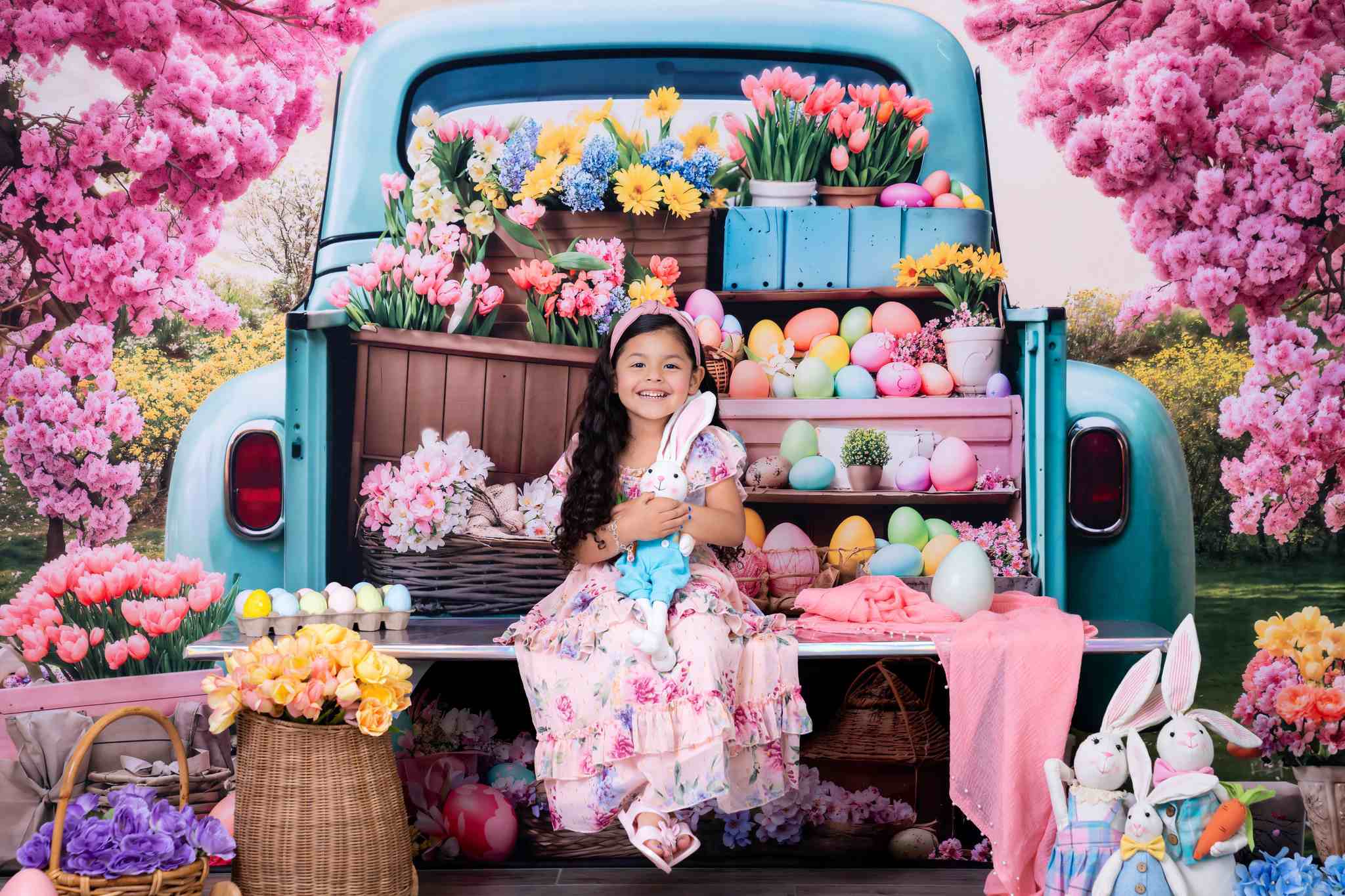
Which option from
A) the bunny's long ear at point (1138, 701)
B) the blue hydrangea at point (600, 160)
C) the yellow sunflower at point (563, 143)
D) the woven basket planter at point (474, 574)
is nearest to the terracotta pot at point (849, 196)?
the blue hydrangea at point (600, 160)

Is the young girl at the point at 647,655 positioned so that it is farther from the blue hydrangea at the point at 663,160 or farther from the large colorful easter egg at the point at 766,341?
the blue hydrangea at the point at 663,160

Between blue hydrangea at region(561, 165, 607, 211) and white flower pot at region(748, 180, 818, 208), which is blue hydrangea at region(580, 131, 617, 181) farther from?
white flower pot at region(748, 180, 818, 208)

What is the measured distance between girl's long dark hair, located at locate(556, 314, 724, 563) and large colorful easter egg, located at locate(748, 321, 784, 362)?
0.33 meters

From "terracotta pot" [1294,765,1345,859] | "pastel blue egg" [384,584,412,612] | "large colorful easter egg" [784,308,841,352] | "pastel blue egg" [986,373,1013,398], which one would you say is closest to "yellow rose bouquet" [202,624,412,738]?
"pastel blue egg" [384,584,412,612]

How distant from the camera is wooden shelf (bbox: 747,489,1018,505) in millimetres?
3551

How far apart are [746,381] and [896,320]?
1.54 feet

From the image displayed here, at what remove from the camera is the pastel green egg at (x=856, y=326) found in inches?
146

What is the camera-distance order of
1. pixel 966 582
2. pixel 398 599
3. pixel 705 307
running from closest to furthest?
pixel 966 582 < pixel 398 599 < pixel 705 307

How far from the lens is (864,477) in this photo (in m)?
3.61

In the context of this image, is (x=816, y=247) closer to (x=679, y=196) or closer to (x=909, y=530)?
(x=679, y=196)

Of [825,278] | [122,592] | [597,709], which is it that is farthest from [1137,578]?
[122,592]

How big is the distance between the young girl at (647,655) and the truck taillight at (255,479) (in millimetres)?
776

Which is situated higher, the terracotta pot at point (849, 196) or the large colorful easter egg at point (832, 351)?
the terracotta pot at point (849, 196)

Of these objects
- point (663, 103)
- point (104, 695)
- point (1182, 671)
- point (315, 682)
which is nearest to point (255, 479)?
point (104, 695)
